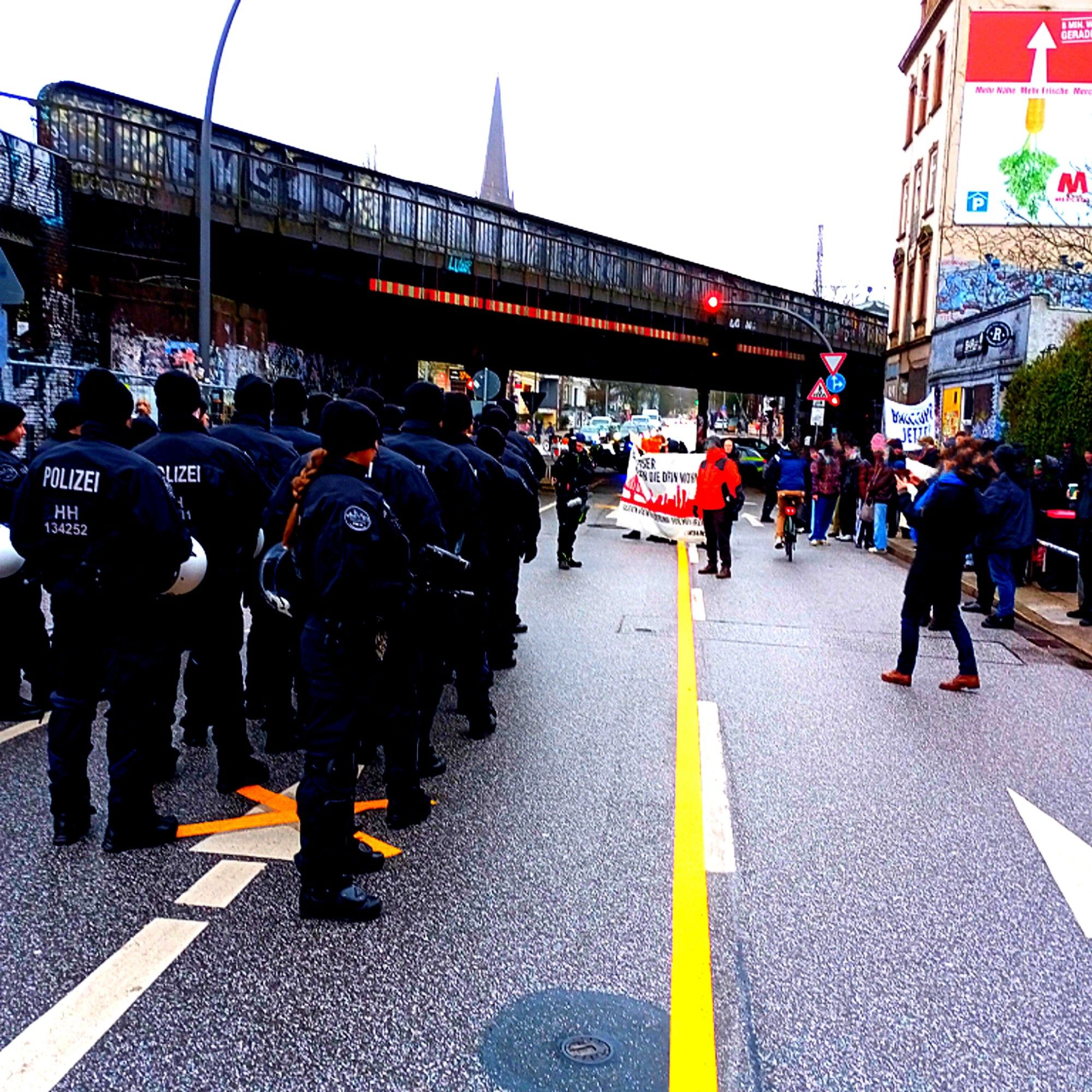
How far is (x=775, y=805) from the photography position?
5484 mm

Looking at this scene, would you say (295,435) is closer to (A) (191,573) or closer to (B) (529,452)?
(A) (191,573)

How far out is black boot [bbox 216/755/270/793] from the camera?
212 inches

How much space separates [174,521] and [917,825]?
3775 mm

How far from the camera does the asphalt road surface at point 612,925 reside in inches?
126

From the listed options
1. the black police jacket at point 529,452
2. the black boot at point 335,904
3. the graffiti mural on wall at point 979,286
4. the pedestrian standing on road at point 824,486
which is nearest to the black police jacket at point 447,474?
the black boot at point 335,904

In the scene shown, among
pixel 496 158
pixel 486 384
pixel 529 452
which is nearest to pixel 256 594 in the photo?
pixel 529 452

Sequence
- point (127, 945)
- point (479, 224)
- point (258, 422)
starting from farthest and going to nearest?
point (479, 224) < point (258, 422) < point (127, 945)

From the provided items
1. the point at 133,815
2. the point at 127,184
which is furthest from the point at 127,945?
the point at 127,184

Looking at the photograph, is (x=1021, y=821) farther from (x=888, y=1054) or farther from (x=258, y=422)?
(x=258, y=422)

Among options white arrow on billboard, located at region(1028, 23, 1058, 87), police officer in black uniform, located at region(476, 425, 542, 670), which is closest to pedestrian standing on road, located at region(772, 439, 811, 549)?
police officer in black uniform, located at region(476, 425, 542, 670)

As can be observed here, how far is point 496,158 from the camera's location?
4092 inches

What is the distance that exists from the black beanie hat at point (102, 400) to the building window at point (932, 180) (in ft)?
126

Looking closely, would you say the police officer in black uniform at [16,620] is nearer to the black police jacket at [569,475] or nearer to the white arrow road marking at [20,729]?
the white arrow road marking at [20,729]

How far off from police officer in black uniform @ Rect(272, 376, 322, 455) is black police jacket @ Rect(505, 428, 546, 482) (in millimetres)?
2868
